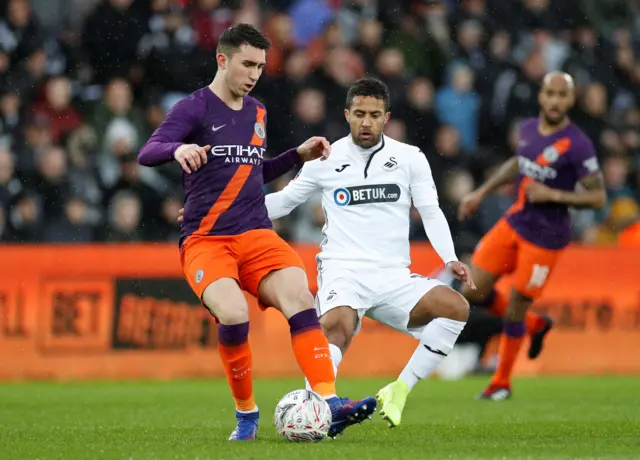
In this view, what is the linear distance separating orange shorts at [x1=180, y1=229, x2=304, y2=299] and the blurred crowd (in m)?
6.41

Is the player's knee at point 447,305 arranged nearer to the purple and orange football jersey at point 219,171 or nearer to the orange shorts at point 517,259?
the purple and orange football jersey at point 219,171

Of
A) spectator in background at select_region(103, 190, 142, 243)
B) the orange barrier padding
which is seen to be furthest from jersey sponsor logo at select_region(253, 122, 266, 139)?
spectator in background at select_region(103, 190, 142, 243)

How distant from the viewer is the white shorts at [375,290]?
772 centimetres

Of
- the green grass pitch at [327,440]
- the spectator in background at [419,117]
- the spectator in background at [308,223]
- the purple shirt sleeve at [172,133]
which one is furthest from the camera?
the spectator in background at [419,117]

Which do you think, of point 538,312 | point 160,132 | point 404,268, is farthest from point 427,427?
point 538,312

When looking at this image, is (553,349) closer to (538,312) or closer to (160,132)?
(538,312)

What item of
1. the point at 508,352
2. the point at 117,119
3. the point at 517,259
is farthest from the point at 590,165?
the point at 117,119

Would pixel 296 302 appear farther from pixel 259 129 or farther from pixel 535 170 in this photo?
pixel 535 170

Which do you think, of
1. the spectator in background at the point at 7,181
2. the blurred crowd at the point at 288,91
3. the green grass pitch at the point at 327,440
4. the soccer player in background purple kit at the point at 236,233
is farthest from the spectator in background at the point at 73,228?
the soccer player in background purple kit at the point at 236,233

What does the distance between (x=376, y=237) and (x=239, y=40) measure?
65.2 inches

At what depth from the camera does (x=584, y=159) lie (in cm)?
1048

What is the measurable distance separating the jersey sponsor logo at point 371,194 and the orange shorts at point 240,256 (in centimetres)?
100

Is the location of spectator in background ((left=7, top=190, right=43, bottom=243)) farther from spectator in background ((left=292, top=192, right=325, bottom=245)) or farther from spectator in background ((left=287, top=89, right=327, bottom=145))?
spectator in background ((left=287, top=89, right=327, bottom=145))

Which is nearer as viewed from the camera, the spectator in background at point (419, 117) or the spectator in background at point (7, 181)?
the spectator in background at point (7, 181)
